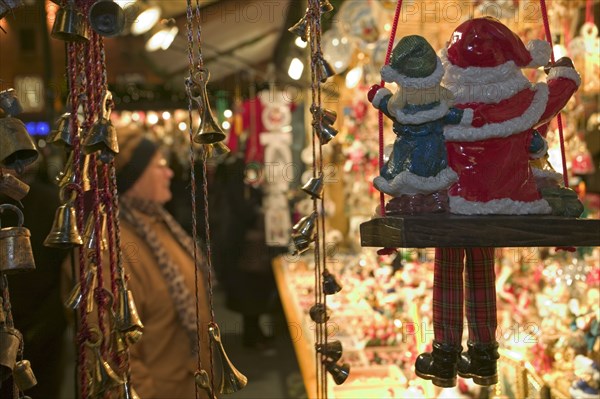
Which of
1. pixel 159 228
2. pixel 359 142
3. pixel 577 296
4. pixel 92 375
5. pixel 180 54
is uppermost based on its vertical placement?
pixel 180 54

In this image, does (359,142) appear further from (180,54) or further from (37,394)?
(37,394)

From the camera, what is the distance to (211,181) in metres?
4.98

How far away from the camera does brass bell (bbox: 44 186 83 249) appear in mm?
865

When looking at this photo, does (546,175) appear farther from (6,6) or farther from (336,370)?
(6,6)

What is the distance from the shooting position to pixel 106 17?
33.0 inches

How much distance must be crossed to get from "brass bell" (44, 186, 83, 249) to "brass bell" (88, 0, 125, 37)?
266 mm

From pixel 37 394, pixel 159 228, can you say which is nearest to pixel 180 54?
pixel 159 228

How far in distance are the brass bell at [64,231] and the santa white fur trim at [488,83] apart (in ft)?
2.16

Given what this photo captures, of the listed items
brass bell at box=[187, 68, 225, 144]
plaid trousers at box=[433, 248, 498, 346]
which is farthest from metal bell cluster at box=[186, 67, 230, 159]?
plaid trousers at box=[433, 248, 498, 346]

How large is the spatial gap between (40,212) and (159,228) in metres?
0.48

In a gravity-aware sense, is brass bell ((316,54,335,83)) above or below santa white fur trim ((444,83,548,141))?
above

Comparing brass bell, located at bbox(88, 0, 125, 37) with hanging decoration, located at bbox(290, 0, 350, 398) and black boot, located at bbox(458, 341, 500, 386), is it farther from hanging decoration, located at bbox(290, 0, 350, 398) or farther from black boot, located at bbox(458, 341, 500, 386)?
black boot, located at bbox(458, 341, 500, 386)

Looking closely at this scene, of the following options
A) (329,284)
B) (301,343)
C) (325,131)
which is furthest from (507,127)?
(301,343)

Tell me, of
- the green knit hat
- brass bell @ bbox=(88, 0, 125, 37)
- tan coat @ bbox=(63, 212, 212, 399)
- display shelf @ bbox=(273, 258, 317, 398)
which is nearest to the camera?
brass bell @ bbox=(88, 0, 125, 37)
